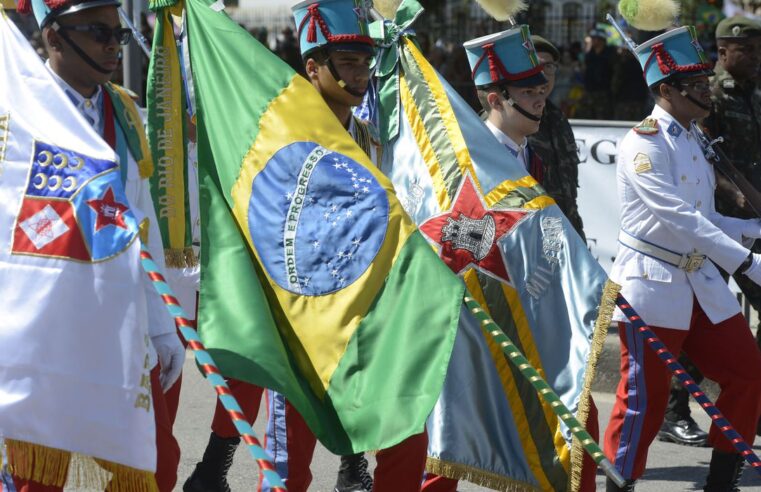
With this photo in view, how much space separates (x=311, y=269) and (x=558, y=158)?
8.37 feet

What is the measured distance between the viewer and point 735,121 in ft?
22.8

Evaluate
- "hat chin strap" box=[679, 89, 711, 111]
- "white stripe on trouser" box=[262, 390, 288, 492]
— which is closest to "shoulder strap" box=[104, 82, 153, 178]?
"white stripe on trouser" box=[262, 390, 288, 492]

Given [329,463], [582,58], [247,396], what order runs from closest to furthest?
[247,396] < [329,463] < [582,58]

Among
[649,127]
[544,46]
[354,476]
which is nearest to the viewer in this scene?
[649,127]

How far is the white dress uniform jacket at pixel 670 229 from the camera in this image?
5.20 metres

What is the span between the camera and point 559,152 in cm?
632

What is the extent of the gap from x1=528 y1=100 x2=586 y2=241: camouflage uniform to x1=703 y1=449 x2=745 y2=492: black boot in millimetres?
1315

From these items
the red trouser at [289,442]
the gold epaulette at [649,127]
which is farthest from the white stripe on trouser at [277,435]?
the gold epaulette at [649,127]

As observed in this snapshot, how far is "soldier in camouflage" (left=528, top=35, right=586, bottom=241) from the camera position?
625cm

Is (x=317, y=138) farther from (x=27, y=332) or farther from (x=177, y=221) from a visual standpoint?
(x=27, y=332)

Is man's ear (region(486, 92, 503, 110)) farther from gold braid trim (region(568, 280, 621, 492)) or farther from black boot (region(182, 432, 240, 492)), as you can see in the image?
black boot (region(182, 432, 240, 492))

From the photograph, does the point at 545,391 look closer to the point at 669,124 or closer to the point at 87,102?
the point at 87,102

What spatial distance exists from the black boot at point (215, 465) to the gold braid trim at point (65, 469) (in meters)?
1.83

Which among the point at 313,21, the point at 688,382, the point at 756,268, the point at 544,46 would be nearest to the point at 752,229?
the point at 756,268
